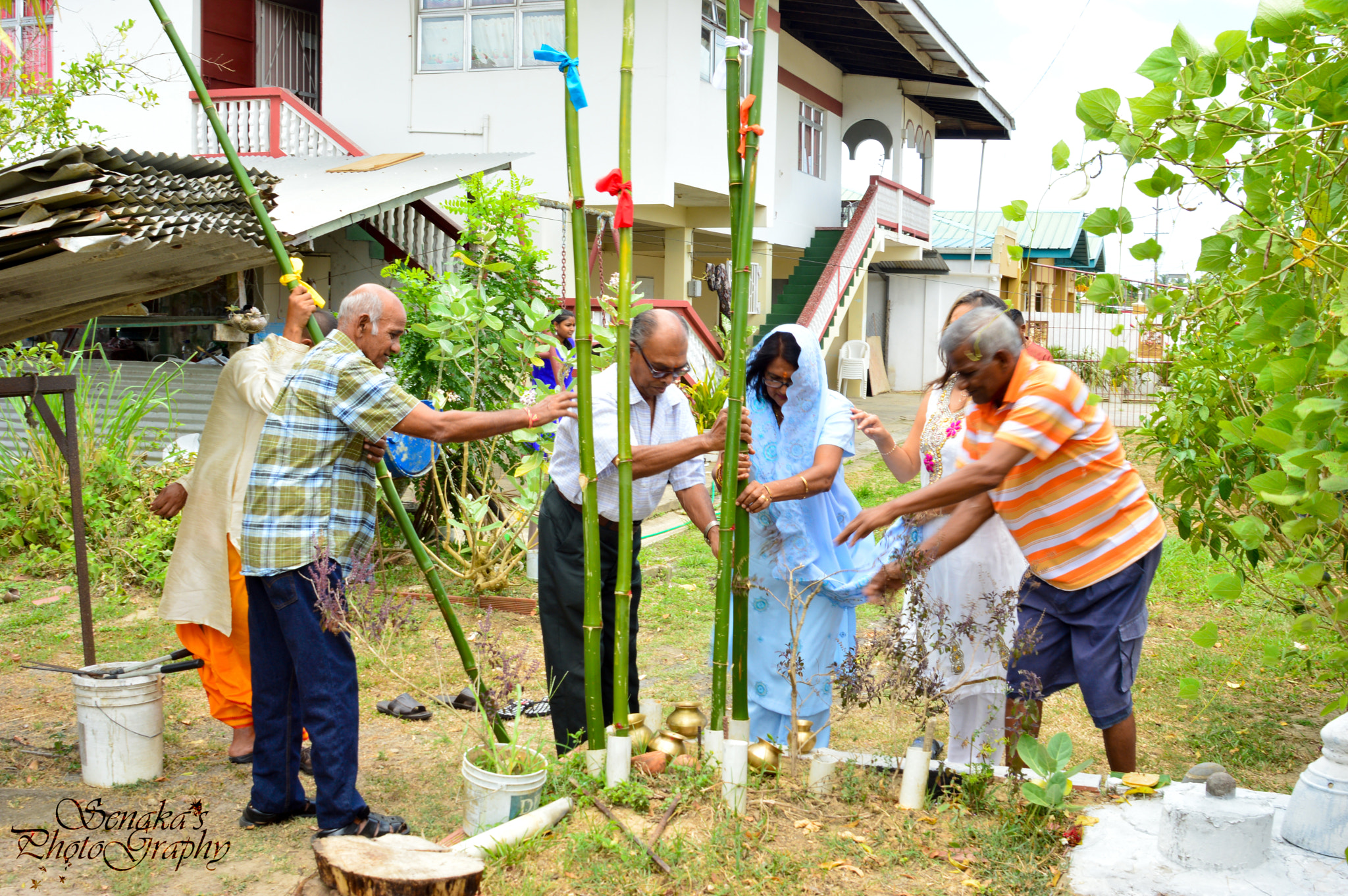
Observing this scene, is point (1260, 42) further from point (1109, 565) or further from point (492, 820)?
point (492, 820)

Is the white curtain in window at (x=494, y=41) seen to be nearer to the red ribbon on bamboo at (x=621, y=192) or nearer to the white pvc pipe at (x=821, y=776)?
the red ribbon on bamboo at (x=621, y=192)

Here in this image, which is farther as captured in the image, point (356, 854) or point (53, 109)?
point (53, 109)

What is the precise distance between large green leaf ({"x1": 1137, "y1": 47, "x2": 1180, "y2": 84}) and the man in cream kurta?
3.12m

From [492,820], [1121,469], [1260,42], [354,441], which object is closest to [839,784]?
[492,820]

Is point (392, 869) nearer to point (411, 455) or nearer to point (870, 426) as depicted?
point (870, 426)

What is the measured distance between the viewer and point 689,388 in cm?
962

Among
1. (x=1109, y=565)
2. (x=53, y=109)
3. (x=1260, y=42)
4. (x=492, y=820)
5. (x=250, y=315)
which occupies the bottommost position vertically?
(x=492, y=820)

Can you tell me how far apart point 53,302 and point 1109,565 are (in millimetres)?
3747

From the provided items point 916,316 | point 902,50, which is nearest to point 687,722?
point 902,50

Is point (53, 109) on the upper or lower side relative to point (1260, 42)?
upper

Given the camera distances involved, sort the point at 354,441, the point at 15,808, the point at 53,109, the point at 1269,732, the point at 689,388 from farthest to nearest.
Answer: the point at 689,388
the point at 53,109
the point at 1269,732
the point at 15,808
the point at 354,441

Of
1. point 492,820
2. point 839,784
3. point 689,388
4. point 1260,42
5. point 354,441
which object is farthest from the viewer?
point 689,388

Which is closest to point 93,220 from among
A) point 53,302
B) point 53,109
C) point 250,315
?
point 53,302

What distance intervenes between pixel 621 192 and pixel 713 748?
161 cm
